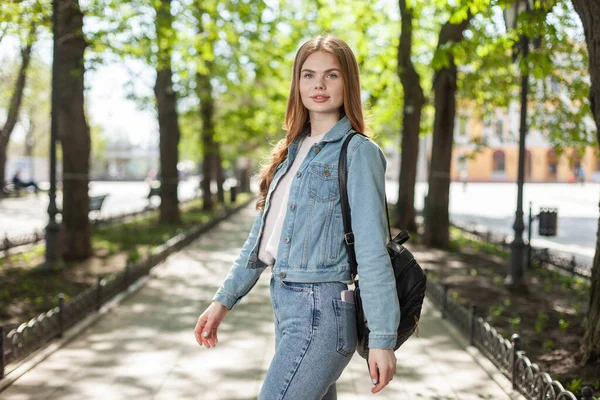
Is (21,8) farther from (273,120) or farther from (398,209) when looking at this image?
(273,120)

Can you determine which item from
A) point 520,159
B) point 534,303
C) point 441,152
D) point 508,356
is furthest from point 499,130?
point 508,356

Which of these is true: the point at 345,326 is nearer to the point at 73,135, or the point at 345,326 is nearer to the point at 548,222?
the point at 548,222

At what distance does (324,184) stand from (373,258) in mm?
331

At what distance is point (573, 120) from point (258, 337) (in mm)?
11292

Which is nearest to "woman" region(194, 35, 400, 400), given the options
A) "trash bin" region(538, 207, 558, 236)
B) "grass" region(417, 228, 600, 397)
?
"grass" region(417, 228, 600, 397)

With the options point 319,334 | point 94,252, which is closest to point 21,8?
point 94,252

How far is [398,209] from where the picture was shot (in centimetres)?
1998

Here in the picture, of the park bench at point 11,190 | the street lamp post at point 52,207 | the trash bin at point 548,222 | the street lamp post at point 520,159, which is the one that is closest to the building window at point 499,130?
the trash bin at point 548,222

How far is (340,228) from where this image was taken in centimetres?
260

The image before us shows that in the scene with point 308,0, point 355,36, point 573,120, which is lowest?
point 573,120

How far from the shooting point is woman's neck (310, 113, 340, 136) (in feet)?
9.24

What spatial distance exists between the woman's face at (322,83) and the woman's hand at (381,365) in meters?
0.90

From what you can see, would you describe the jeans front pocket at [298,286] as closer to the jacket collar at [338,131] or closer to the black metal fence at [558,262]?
the jacket collar at [338,131]

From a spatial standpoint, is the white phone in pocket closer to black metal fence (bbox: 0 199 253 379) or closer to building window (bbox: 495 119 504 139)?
black metal fence (bbox: 0 199 253 379)
